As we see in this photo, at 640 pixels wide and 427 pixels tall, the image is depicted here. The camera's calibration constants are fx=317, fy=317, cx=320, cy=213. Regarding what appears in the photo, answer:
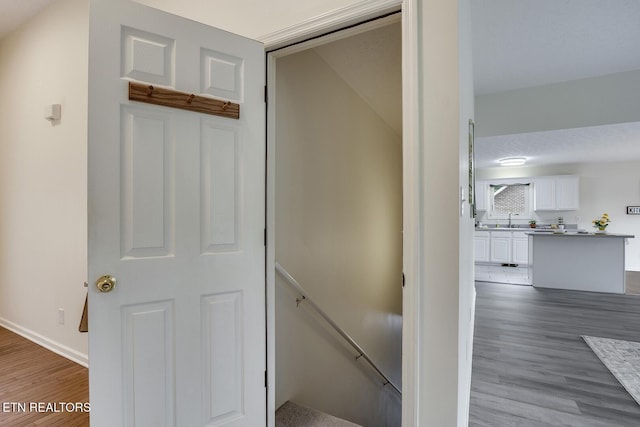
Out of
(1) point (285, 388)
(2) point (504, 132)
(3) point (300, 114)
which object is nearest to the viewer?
(1) point (285, 388)

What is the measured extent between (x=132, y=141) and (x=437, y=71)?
133 cm

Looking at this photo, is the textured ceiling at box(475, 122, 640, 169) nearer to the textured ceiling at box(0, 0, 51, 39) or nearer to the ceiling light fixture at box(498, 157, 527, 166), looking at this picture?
the ceiling light fixture at box(498, 157, 527, 166)

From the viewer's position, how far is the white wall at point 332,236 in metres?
2.25

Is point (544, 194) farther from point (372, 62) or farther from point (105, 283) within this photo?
point (105, 283)

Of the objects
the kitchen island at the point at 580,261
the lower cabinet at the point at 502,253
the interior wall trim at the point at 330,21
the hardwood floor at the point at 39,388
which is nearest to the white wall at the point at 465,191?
the interior wall trim at the point at 330,21

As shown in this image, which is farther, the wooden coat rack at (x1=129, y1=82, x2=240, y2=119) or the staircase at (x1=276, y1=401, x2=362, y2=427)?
the staircase at (x1=276, y1=401, x2=362, y2=427)

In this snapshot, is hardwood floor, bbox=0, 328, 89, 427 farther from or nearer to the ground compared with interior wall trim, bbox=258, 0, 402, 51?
nearer to the ground

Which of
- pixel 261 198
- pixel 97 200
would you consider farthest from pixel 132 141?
pixel 261 198

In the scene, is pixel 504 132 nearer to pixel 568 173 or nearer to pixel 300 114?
pixel 300 114

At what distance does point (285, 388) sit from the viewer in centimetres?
218

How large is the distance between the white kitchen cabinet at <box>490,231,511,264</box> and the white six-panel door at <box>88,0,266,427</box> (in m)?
8.34

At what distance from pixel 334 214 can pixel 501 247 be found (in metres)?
7.32

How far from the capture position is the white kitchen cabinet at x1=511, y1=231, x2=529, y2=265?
26.5 feet

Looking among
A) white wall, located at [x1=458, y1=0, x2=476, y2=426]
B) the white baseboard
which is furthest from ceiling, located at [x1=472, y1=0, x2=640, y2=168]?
the white baseboard
